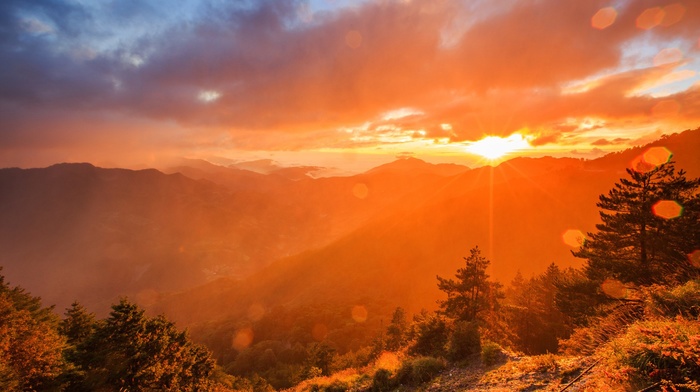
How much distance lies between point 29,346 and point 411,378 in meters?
27.1

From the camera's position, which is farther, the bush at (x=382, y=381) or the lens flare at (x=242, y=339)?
the lens flare at (x=242, y=339)

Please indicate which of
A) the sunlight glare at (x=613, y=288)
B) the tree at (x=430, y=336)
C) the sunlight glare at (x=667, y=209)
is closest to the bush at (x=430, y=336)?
the tree at (x=430, y=336)

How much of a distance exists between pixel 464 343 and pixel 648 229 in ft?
47.1

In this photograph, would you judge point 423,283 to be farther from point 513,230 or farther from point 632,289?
point 632,289

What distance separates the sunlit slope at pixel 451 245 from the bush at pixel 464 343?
108473mm

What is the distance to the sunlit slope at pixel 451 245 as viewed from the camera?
139 m

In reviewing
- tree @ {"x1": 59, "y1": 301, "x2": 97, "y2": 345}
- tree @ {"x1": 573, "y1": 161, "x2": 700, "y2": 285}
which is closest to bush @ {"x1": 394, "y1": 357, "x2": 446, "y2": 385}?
tree @ {"x1": 573, "y1": 161, "x2": 700, "y2": 285}

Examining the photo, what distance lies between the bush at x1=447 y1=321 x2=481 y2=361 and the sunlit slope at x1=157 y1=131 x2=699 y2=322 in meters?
108

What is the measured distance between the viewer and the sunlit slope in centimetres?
13888

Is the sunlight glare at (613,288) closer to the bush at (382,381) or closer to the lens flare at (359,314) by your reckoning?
the bush at (382,381)

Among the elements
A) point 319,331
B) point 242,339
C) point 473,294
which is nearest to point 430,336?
point 473,294

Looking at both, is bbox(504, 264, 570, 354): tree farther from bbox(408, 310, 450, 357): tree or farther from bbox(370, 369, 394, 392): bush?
bbox(370, 369, 394, 392): bush

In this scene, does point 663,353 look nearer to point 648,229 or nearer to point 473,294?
point 648,229

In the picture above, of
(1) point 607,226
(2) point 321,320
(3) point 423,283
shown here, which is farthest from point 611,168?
(1) point 607,226
